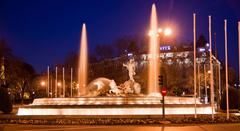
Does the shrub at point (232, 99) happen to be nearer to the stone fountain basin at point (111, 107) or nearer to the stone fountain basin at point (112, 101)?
the stone fountain basin at point (112, 101)

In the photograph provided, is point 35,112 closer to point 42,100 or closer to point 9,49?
point 42,100

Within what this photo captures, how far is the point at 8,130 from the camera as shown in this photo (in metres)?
27.2

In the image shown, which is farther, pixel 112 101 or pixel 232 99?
pixel 232 99

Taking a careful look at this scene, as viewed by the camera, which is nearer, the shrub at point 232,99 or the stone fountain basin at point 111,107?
the stone fountain basin at point 111,107

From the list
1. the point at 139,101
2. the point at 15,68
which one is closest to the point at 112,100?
the point at 139,101

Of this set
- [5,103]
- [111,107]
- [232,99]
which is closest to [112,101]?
[111,107]

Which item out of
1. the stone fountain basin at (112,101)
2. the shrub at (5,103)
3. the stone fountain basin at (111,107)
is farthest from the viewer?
the shrub at (5,103)

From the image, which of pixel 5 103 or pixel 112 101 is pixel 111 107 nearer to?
pixel 112 101

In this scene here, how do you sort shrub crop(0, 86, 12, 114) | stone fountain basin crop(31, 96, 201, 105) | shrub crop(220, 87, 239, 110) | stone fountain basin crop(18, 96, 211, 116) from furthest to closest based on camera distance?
shrub crop(220, 87, 239, 110), shrub crop(0, 86, 12, 114), stone fountain basin crop(31, 96, 201, 105), stone fountain basin crop(18, 96, 211, 116)

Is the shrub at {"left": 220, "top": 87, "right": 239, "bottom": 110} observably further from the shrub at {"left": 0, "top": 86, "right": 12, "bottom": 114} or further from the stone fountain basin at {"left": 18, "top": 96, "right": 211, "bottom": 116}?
the shrub at {"left": 0, "top": 86, "right": 12, "bottom": 114}

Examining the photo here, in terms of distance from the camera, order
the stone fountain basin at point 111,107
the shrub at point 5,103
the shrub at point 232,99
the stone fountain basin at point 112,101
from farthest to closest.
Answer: the shrub at point 232,99, the shrub at point 5,103, the stone fountain basin at point 112,101, the stone fountain basin at point 111,107

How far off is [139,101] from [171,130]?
14761 mm

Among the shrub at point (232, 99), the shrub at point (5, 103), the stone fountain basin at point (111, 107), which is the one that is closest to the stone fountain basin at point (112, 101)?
the stone fountain basin at point (111, 107)

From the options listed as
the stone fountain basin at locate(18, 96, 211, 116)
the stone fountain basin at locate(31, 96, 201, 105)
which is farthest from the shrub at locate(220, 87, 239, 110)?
the stone fountain basin at locate(18, 96, 211, 116)
